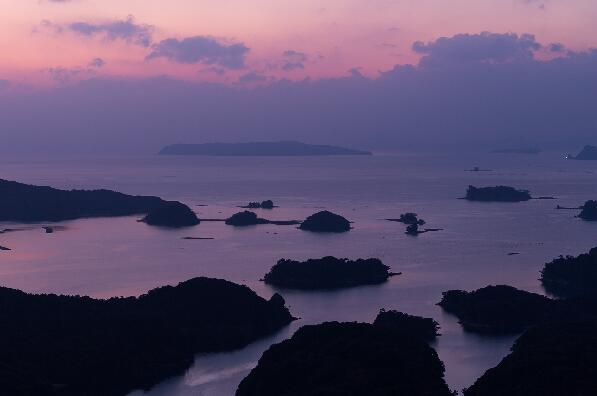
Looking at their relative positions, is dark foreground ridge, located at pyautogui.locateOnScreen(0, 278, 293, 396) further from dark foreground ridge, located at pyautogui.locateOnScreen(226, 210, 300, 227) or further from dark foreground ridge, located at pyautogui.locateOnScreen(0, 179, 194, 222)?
dark foreground ridge, located at pyautogui.locateOnScreen(0, 179, 194, 222)

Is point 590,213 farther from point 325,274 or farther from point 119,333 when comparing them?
point 119,333

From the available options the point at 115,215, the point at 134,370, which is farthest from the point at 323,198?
the point at 134,370

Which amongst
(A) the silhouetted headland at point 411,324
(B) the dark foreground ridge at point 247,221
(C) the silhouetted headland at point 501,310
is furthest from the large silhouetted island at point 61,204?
(A) the silhouetted headland at point 411,324

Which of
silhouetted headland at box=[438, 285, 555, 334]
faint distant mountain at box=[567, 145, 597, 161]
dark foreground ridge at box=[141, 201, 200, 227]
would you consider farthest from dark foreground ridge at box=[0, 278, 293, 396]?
faint distant mountain at box=[567, 145, 597, 161]

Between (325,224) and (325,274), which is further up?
(325,224)

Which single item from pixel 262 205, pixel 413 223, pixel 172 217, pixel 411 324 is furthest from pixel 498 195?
pixel 411 324

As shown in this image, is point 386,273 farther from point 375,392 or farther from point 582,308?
point 375,392
